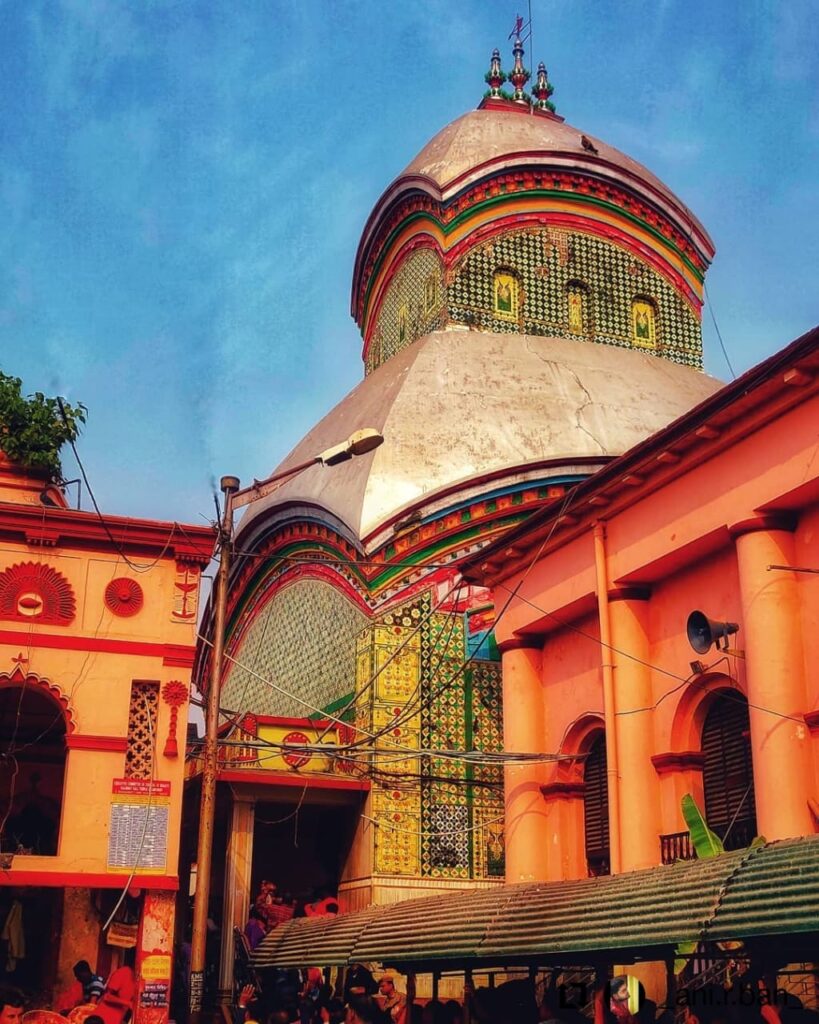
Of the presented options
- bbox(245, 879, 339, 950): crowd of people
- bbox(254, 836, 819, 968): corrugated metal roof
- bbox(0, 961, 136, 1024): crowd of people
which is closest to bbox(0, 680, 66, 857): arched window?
bbox(0, 961, 136, 1024): crowd of people

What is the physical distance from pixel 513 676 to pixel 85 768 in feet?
15.1

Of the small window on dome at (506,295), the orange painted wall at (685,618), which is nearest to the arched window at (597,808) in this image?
the orange painted wall at (685,618)

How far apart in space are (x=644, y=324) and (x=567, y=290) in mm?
1611

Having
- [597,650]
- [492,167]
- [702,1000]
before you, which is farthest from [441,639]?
[492,167]

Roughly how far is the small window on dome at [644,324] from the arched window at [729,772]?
1252 cm

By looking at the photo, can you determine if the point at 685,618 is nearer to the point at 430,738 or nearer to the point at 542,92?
the point at 430,738

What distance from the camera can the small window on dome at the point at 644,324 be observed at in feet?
78.2

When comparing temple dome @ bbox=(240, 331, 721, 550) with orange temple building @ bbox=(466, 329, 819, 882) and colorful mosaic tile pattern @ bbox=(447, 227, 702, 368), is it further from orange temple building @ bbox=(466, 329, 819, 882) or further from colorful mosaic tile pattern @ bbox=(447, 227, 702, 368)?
orange temple building @ bbox=(466, 329, 819, 882)

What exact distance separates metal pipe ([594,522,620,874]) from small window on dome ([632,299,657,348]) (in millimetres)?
11171

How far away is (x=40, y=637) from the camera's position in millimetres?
13312

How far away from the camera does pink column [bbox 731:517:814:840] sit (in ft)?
34.4

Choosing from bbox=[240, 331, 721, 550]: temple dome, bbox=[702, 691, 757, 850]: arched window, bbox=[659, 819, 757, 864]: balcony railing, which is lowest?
bbox=[659, 819, 757, 864]: balcony railing

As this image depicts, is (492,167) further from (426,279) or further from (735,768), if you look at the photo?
Answer: (735,768)

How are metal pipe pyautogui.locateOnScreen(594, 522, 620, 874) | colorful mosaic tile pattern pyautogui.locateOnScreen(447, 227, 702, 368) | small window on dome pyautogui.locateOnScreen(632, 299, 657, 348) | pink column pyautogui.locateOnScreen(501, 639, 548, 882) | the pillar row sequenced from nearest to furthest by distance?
the pillar row < metal pipe pyautogui.locateOnScreen(594, 522, 620, 874) < pink column pyautogui.locateOnScreen(501, 639, 548, 882) < colorful mosaic tile pattern pyautogui.locateOnScreen(447, 227, 702, 368) < small window on dome pyautogui.locateOnScreen(632, 299, 657, 348)
